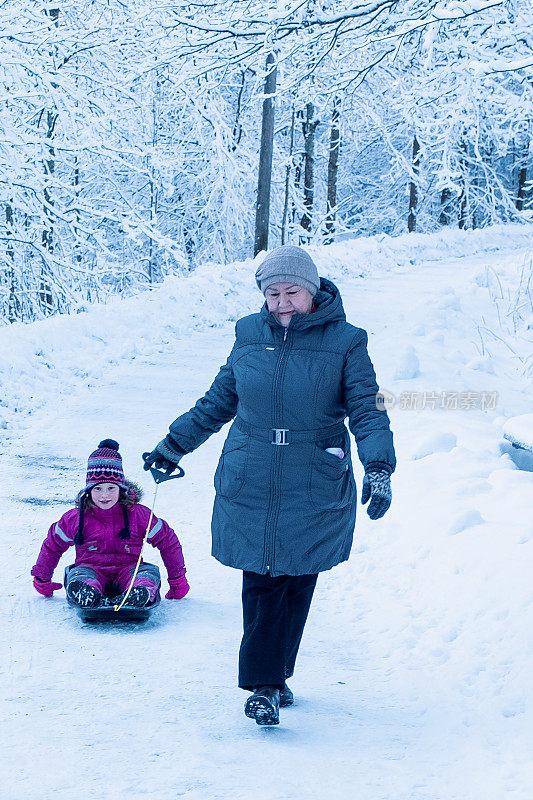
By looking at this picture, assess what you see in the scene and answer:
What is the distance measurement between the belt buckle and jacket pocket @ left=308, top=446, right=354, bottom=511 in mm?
117

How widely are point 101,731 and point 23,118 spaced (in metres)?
13.1

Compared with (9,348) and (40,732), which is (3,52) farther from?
(40,732)

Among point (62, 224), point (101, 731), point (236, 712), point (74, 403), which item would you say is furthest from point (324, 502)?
point (62, 224)

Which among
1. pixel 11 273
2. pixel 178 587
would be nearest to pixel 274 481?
pixel 178 587

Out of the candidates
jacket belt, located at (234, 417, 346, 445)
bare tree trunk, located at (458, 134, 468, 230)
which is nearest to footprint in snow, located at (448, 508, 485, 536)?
jacket belt, located at (234, 417, 346, 445)

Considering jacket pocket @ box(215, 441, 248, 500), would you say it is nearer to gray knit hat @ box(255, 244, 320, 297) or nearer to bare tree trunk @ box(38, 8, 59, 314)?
gray knit hat @ box(255, 244, 320, 297)

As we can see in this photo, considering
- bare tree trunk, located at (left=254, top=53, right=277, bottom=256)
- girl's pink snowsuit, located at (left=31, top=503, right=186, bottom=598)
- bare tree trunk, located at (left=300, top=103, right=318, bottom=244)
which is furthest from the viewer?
bare tree trunk, located at (left=300, top=103, right=318, bottom=244)

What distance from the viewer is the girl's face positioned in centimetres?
447

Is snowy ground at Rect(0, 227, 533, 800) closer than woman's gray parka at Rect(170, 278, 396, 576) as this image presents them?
Yes

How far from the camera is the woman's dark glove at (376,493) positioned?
3207mm

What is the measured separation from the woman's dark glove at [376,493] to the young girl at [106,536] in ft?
5.35

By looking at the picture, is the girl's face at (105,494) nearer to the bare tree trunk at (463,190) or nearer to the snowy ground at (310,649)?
the snowy ground at (310,649)

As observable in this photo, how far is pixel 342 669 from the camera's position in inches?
163

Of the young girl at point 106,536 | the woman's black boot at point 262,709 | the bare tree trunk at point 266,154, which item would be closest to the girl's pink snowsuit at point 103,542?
the young girl at point 106,536
